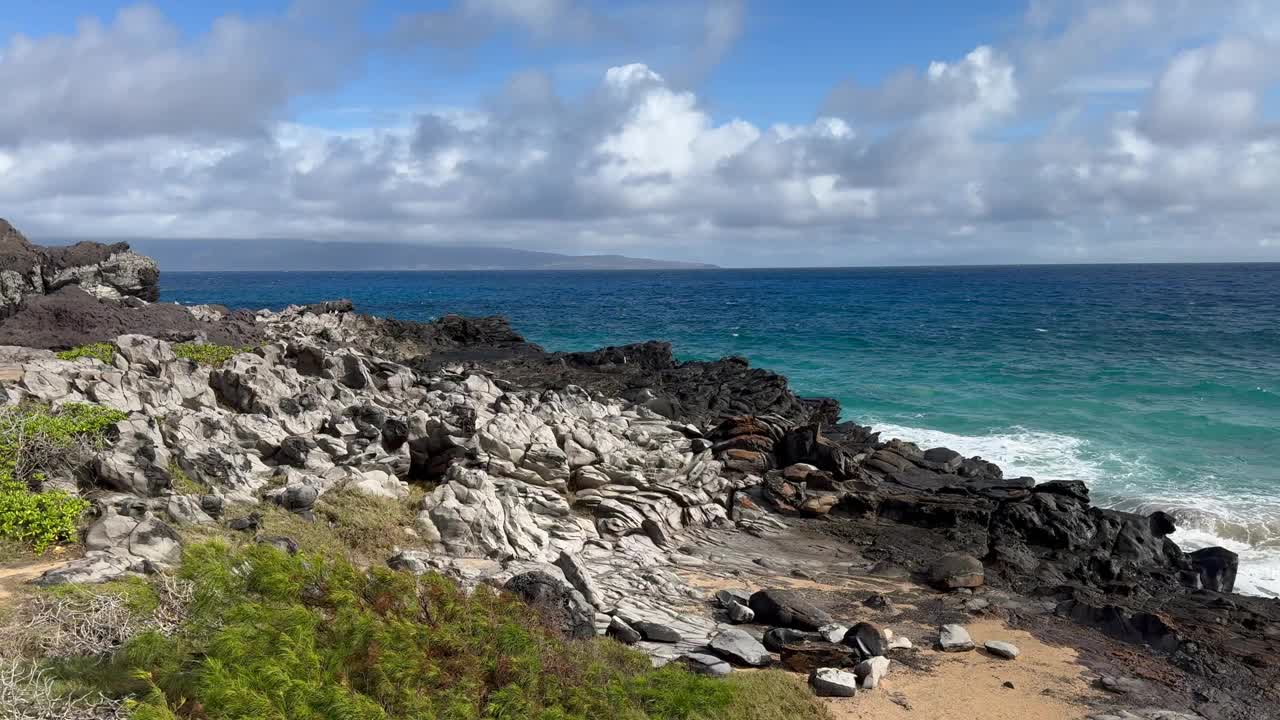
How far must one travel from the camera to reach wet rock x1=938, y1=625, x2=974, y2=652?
1199 cm

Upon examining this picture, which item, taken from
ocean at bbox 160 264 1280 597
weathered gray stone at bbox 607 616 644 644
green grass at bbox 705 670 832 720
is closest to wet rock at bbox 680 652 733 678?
green grass at bbox 705 670 832 720

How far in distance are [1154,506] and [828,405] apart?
10.4m

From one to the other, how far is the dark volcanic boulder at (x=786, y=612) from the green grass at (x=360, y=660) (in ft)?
10.2

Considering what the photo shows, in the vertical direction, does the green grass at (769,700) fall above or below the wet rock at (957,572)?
above

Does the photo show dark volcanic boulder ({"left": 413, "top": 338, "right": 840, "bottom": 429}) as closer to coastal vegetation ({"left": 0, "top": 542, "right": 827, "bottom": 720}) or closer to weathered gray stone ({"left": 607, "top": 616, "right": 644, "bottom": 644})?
weathered gray stone ({"left": 607, "top": 616, "right": 644, "bottom": 644})

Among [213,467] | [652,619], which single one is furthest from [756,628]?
[213,467]

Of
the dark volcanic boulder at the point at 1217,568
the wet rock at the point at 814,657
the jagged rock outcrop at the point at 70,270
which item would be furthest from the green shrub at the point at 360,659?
the jagged rock outcrop at the point at 70,270

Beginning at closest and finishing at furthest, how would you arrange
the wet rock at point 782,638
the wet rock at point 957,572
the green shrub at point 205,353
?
the wet rock at point 782,638 → the wet rock at point 957,572 → the green shrub at point 205,353

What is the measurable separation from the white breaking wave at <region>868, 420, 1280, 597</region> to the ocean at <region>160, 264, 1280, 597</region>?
0.05m

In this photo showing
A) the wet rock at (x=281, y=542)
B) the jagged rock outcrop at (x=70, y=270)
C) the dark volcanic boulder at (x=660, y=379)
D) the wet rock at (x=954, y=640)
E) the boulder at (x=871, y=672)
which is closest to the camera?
the boulder at (x=871, y=672)

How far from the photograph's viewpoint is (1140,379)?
1519 inches

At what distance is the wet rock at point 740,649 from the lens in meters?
10.9

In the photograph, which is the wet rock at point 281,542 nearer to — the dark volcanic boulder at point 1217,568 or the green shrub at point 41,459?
the green shrub at point 41,459

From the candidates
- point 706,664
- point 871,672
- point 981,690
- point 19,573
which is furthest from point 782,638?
point 19,573
